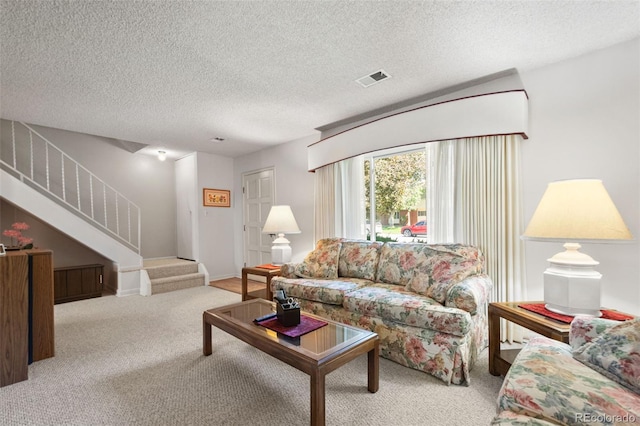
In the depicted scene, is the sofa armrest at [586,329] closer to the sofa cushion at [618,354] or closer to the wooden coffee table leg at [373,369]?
the sofa cushion at [618,354]

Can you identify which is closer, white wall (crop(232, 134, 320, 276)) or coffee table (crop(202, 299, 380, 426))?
coffee table (crop(202, 299, 380, 426))

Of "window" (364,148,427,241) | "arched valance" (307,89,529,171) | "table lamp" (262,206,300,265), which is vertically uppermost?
"arched valance" (307,89,529,171)

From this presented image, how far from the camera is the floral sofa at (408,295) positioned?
200cm

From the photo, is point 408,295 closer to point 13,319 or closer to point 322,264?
point 322,264

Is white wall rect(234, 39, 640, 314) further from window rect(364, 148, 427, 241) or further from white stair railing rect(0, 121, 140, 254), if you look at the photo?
white stair railing rect(0, 121, 140, 254)

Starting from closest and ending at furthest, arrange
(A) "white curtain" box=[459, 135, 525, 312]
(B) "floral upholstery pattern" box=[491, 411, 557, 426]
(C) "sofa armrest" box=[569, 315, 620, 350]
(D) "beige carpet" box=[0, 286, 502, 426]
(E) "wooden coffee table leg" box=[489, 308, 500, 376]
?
1. (B) "floral upholstery pattern" box=[491, 411, 557, 426]
2. (C) "sofa armrest" box=[569, 315, 620, 350]
3. (D) "beige carpet" box=[0, 286, 502, 426]
4. (E) "wooden coffee table leg" box=[489, 308, 500, 376]
5. (A) "white curtain" box=[459, 135, 525, 312]

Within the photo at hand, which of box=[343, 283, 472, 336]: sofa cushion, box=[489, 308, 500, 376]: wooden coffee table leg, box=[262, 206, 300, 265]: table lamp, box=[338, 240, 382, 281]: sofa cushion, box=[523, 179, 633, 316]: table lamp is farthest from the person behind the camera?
box=[262, 206, 300, 265]: table lamp

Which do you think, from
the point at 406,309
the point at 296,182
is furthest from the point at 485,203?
the point at 296,182

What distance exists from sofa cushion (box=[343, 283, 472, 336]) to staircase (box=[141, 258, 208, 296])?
337cm

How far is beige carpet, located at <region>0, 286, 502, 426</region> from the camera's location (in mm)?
1630

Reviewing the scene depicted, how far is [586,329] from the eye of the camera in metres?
1.40

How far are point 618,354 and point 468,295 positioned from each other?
0.90 metres

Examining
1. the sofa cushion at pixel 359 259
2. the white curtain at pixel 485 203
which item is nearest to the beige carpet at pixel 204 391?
the white curtain at pixel 485 203

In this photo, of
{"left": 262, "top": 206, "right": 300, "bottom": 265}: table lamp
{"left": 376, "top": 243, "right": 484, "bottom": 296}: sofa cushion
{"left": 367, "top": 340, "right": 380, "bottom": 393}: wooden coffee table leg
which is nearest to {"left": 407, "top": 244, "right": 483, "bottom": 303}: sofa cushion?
{"left": 376, "top": 243, "right": 484, "bottom": 296}: sofa cushion
